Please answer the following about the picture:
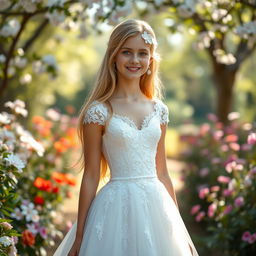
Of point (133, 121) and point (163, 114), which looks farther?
point (163, 114)

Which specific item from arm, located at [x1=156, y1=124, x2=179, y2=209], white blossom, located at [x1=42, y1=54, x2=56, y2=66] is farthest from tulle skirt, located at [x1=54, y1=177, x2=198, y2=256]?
white blossom, located at [x1=42, y1=54, x2=56, y2=66]

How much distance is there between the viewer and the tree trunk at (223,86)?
27.5 ft

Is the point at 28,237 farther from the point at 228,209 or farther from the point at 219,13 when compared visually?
the point at 219,13

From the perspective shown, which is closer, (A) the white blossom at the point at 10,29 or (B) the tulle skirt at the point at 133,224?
(B) the tulle skirt at the point at 133,224

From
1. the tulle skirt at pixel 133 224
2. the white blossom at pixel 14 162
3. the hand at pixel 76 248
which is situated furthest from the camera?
the white blossom at pixel 14 162

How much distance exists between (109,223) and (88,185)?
9.5 inches

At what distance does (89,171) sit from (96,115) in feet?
1.02

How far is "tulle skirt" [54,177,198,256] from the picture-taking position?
9.29 feet

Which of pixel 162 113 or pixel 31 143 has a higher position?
pixel 162 113

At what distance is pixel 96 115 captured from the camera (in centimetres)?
301

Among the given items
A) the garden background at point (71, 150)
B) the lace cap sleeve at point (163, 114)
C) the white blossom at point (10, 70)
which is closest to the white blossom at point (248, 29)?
the garden background at point (71, 150)

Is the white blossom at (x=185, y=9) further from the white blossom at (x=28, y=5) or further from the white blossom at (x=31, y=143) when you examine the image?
the white blossom at (x=31, y=143)

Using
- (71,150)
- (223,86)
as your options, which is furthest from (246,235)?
(71,150)

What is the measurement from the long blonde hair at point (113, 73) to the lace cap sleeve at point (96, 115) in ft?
0.17
